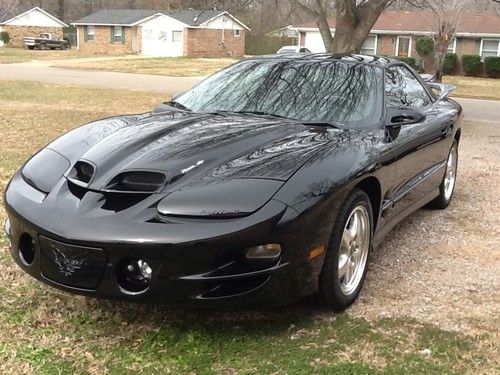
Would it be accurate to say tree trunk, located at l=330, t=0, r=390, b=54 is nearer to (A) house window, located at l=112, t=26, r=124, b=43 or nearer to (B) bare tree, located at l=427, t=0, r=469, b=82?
(B) bare tree, located at l=427, t=0, r=469, b=82

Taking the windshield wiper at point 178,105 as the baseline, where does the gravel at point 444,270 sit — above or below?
below

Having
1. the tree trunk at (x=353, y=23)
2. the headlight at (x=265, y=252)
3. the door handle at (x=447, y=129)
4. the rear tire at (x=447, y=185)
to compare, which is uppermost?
the tree trunk at (x=353, y=23)

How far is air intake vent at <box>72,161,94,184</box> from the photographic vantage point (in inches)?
127

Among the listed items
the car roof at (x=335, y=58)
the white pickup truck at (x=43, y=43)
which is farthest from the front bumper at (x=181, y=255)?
the white pickup truck at (x=43, y=43)

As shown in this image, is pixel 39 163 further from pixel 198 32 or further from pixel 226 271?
pixel 198 32

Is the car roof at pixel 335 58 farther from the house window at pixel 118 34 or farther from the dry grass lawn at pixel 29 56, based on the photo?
the house window at pixel 118 34

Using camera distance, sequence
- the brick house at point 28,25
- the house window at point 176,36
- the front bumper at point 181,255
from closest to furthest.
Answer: the front bumper at point 181,255, the house window at point 176,36, the brick house at point 28,25

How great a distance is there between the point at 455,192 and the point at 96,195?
4.79 metres

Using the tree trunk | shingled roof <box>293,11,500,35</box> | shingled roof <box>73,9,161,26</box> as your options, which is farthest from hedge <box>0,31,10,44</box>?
the tree trunk

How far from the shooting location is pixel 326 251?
127 inches

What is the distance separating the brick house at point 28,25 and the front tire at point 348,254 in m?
58.3

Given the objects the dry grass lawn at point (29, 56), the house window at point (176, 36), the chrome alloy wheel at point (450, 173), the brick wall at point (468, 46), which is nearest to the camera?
the chrome alloy wheel at point (450, 173)

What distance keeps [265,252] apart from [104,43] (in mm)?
52649

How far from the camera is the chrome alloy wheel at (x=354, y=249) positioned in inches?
138
